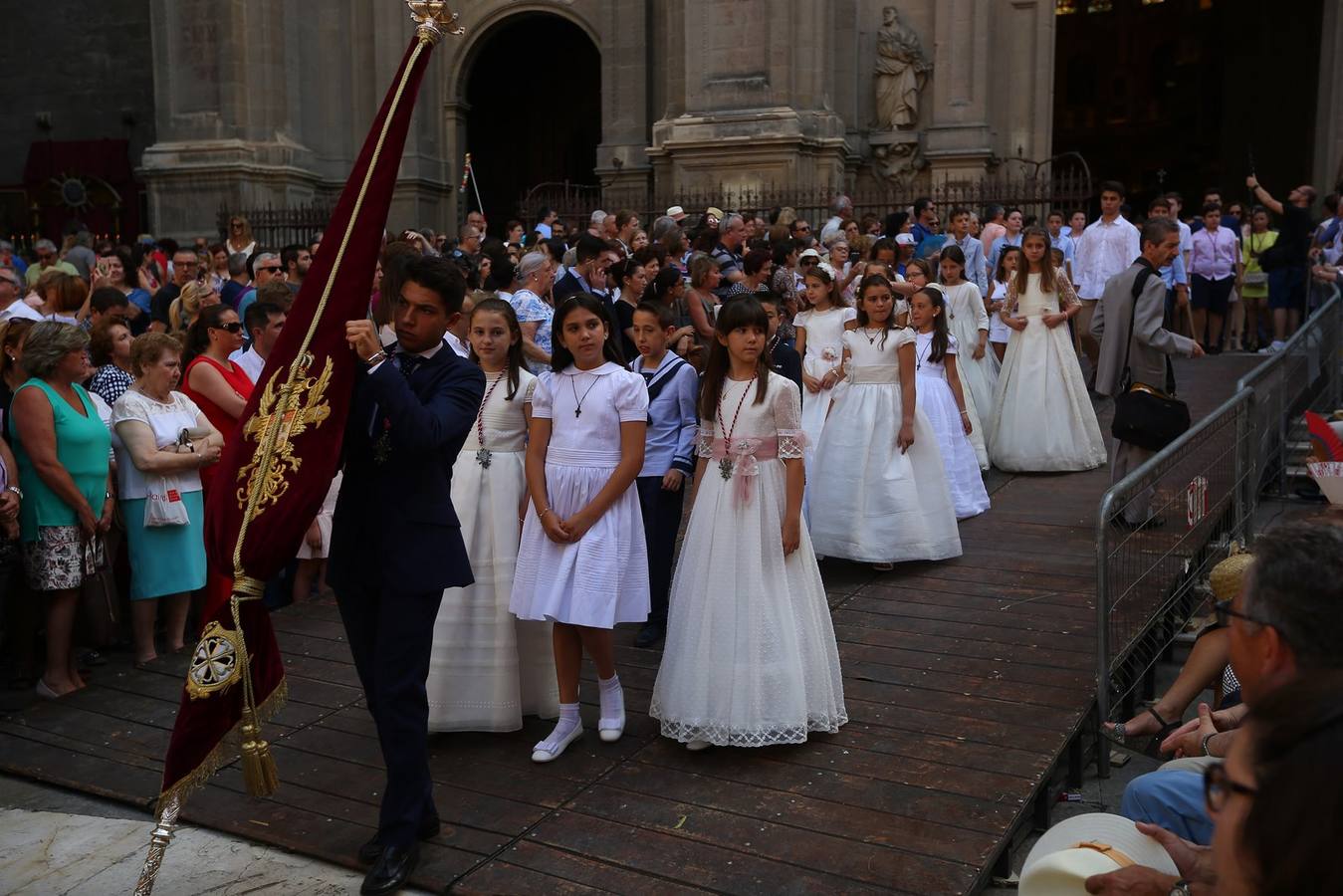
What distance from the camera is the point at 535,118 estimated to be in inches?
1107

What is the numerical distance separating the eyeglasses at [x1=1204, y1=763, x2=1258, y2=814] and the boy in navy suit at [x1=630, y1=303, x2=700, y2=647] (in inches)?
178

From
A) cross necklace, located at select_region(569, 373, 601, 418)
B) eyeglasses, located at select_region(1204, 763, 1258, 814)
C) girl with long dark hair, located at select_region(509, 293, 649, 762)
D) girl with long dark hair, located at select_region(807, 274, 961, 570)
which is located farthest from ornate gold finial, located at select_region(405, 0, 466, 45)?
girl with long dark hair, located at select_region(807, 274, 961, 570)

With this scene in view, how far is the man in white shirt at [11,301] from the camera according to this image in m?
8.48

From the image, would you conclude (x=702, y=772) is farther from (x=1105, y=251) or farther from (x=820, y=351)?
(x=1105, y=251)

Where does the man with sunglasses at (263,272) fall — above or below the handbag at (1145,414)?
above

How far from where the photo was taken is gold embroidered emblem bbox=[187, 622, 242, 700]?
→ 3.99 metres

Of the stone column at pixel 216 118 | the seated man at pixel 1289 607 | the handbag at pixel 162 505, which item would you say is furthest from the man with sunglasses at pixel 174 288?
the stone column at pixel 216 118

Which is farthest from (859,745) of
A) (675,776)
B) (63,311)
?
(63,311)

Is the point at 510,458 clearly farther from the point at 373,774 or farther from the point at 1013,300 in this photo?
the point at 1013,300

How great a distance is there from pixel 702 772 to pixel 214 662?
2052mm

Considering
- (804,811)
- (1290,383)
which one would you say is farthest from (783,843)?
(1290,383)

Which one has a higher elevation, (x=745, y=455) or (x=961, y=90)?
(x=961, y=90)

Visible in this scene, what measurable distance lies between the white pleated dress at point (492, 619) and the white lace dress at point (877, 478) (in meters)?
2.77

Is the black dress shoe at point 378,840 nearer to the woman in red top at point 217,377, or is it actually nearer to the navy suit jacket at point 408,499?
the navy suit jacket at point 408,499
